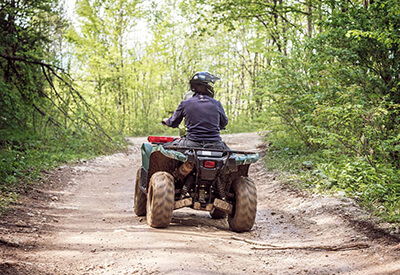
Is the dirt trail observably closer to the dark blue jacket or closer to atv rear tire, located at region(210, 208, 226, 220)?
atv rear tire, located at region(210, 208, 226, 220)

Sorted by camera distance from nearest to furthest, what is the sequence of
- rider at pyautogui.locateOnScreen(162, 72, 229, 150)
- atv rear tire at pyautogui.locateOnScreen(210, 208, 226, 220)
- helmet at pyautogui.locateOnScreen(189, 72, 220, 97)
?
rider at pyautogui.locateOnScreen(162, 72, 229, 150), helmet at pyautogui.locateOnScreen(189, 72, 220, 97), atv rear tire at pyautogui.locateOnScreen(210, 208, 226, 220)

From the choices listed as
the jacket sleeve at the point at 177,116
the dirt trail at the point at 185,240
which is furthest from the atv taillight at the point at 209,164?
the jacket sleeve at the point at 177,116

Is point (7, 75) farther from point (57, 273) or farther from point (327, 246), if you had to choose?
point (327, 246)

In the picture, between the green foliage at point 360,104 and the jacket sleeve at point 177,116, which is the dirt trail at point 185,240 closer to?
the green foliage at point 360,104

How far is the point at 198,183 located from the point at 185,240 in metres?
0.93

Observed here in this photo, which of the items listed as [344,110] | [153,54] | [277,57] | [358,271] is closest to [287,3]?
[277,57]

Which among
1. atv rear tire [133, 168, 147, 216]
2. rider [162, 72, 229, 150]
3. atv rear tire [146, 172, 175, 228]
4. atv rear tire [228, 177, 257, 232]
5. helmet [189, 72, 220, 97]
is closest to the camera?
atv rear tire [146, 172, 175, 228]

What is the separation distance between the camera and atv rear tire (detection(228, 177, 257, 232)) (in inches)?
213

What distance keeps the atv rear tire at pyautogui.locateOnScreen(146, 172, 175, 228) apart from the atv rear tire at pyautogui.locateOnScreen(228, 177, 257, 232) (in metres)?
0.89

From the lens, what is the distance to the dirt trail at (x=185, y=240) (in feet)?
12.6

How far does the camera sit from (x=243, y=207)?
5.40 metres

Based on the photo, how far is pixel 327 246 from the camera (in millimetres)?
4672

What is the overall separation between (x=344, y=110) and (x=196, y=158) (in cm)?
290

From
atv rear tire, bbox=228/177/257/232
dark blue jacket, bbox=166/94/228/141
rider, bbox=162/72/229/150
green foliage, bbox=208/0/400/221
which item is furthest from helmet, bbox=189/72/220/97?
green foliage, bbox=208/0/400/221
